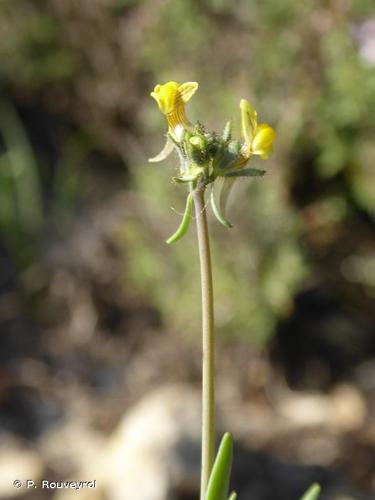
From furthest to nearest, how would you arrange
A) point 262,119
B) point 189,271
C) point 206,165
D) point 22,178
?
point 22,178 < point 189,271 < point 262,119 < point 206,165

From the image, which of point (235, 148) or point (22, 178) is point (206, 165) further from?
point (22, 178)

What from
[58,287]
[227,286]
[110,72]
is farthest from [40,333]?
[110,72]

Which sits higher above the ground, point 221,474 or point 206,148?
point 206,148

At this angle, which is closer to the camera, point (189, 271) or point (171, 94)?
point (171, 94)

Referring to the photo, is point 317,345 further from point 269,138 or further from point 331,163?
point 269,138

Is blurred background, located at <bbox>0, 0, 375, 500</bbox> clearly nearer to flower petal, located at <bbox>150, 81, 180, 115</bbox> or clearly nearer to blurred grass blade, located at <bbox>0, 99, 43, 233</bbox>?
blurred grass blade, located at <bbox>0, 99, 43, 233</bbox>

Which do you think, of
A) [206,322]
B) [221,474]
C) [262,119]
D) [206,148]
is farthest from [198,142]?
[262,119]
